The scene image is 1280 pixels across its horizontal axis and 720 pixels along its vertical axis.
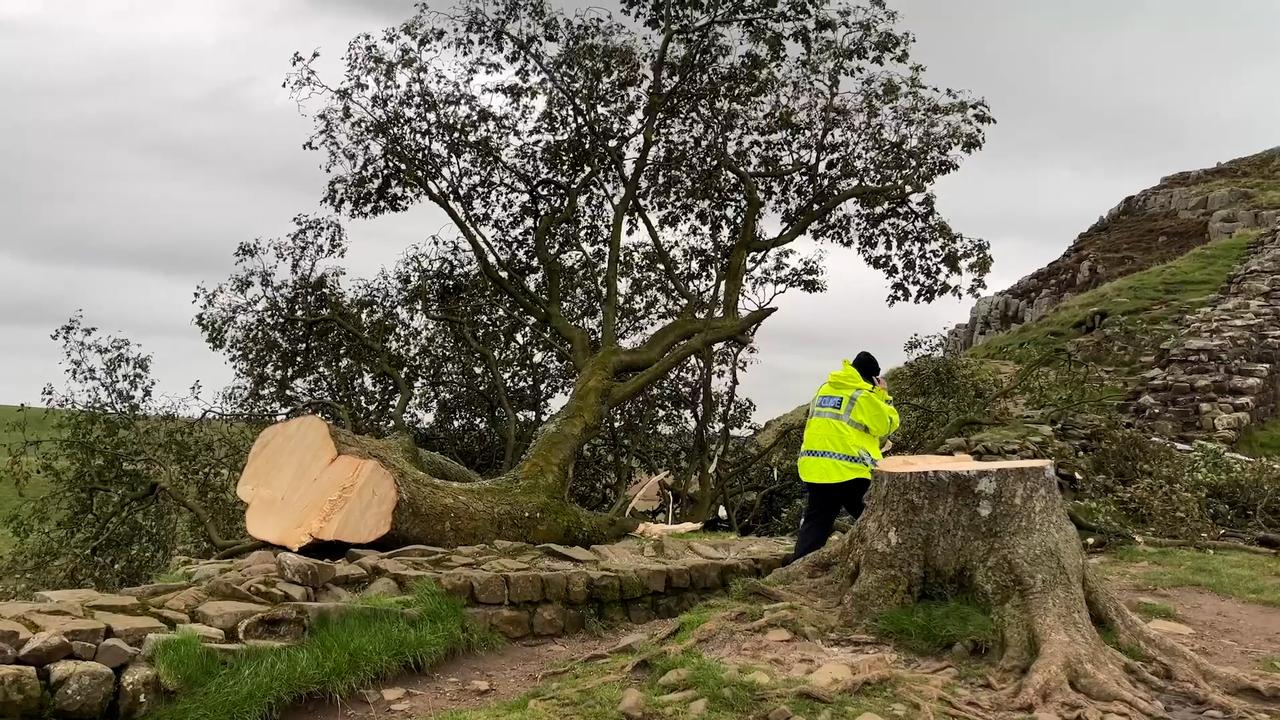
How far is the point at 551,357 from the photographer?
596 inches

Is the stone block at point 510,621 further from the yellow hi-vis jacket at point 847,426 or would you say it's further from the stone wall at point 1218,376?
the stone wall at point 1218,376

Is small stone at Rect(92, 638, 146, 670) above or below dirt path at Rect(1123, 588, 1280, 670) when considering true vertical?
above

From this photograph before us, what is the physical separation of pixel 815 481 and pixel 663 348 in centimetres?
499

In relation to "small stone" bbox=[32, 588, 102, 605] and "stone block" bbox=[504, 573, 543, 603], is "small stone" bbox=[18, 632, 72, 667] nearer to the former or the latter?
"small stone" bbox=[32, 588, 102, 605]

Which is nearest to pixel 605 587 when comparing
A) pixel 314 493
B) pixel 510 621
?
pixel 510 621

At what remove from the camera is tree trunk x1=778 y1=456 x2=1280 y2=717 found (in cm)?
502

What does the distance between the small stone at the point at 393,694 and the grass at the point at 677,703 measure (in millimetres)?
537

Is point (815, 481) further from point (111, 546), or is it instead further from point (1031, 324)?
point (1031, 324)

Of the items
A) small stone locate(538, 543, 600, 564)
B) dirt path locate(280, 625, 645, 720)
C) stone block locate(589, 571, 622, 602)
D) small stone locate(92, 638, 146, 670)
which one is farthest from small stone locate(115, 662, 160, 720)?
small stone locate(538, 543, 600, 564)

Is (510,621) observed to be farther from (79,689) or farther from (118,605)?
(79,689)

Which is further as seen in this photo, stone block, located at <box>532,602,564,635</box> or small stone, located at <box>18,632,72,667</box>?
stone block, located at <box>532,602,564,635</box>

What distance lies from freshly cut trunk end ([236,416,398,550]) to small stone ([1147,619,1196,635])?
6.14 m

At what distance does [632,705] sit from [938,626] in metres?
2.09

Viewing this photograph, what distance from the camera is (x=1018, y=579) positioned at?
18.2 feet
